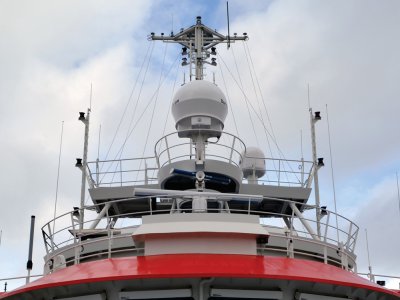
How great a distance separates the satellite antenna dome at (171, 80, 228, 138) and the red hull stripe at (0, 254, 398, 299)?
7.80 m

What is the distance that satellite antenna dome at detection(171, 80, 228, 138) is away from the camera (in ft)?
64.4

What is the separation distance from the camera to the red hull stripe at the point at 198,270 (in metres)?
11.1

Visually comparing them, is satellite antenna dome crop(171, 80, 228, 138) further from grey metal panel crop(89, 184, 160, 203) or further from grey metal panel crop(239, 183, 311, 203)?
grey metal panel crop(239, 183, 311, 203)

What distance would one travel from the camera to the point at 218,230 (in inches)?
495

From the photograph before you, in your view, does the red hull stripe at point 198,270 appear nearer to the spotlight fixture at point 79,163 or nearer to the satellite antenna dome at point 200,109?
the satellite antenna dome at point 200,109

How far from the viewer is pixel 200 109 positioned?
19.6 meters

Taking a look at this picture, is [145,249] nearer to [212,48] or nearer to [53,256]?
[53,256]

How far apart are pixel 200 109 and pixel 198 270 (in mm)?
9257

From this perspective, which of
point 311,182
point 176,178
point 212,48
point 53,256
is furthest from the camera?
point 212,48

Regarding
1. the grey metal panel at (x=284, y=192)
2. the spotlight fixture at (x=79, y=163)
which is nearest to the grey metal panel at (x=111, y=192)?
the spotlight fixture at (x=79, y=163)

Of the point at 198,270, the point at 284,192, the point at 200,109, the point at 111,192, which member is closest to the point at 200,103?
the point at 200,109

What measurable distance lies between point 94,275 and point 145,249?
162 centimetres

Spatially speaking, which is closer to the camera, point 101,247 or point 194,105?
point 101,247

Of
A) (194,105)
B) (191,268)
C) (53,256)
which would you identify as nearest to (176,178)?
(194,105)
